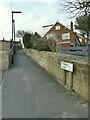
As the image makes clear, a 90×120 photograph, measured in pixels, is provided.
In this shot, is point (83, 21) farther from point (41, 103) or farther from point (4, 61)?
point (4, 61)

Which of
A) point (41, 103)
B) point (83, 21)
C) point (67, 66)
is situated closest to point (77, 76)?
point (67, 66)

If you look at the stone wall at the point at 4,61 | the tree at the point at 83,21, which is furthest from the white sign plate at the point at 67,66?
the stone wall at the point at 4,61

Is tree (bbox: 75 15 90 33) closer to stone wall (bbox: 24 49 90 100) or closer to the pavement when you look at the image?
stone wall (bbox: 24 49 90 100)

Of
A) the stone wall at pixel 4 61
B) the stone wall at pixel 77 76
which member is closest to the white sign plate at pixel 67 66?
the stone wall at pixel 77 76

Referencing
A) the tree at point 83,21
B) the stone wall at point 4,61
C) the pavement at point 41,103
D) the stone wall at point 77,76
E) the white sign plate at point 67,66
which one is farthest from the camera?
the stone wall at point 4,61

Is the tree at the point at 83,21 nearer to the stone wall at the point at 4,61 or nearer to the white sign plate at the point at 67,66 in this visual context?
the white sign plate at the point at 67,66

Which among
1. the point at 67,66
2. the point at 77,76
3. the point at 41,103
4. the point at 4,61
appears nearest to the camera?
the point at 41,103

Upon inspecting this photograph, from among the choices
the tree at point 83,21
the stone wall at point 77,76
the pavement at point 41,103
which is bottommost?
the pavement at point 41,103

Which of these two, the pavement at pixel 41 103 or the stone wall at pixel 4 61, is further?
the stone wall at pixel 4 61

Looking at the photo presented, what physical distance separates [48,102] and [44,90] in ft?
6.78

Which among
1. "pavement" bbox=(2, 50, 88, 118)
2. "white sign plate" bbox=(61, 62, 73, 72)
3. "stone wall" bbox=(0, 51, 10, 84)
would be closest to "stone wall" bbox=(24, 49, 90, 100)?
"white sign plate" bbox=(61, 62, 73, 72)

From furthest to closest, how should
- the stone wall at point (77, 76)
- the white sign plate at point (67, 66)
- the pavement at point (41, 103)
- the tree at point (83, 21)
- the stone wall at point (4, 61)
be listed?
the stone wall at point (4, 61)
the tree at point (83, 21)
the white sign plate at point (67, 66)
the stone wall at point (77, 76)
the pavement at point (41, 103)

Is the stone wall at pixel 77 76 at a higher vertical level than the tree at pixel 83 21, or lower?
lower

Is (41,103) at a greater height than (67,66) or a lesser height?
lesser
